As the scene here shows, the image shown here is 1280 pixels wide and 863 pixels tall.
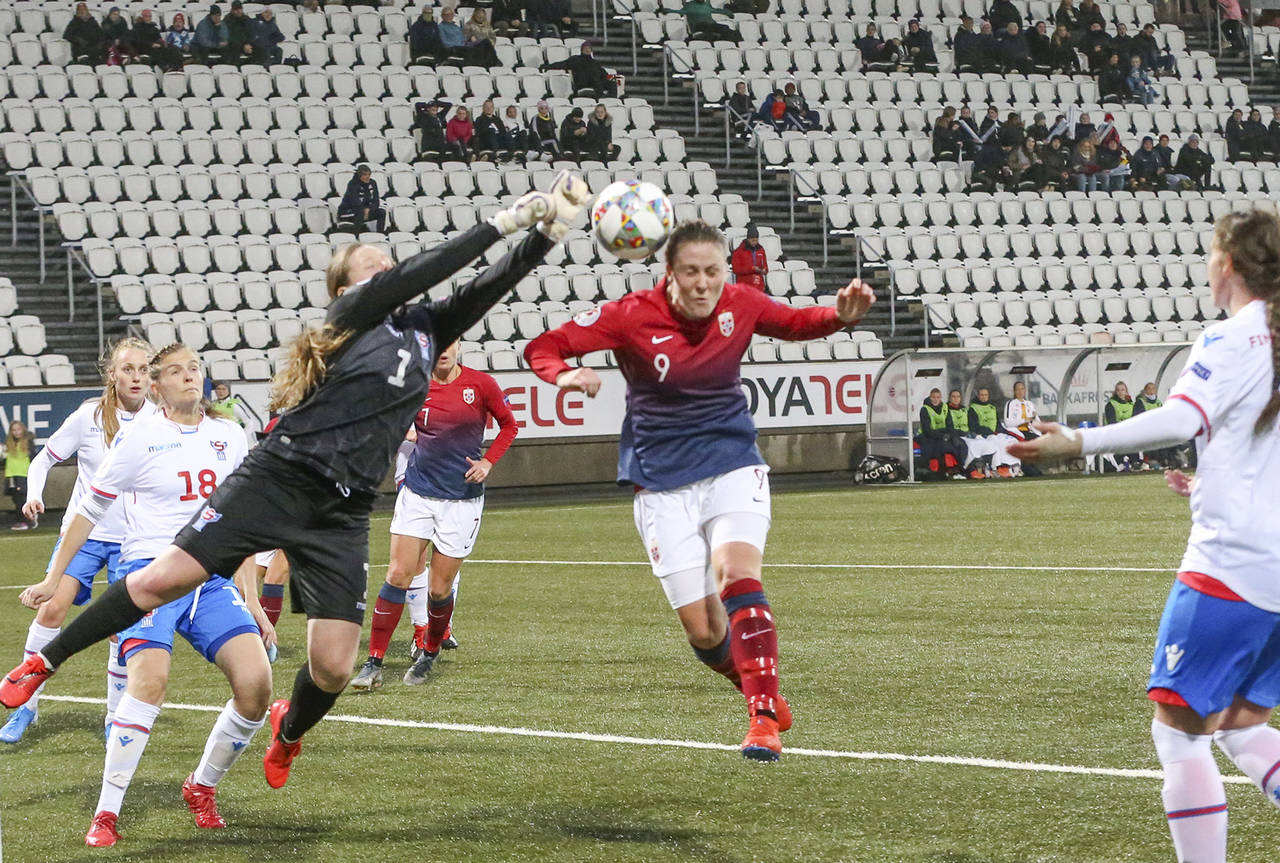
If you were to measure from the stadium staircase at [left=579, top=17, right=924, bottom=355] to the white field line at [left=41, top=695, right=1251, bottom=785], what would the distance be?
20216mm

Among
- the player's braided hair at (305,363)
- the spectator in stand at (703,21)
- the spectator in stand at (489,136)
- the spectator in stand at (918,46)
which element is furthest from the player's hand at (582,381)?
the spectator in stand at (918,46)

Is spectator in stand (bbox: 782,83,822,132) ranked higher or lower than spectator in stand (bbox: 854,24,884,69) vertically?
lower

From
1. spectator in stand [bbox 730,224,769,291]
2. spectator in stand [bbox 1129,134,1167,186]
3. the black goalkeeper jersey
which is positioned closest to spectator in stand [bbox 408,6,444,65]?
spectator in stand [bbox 730,224,769,291]

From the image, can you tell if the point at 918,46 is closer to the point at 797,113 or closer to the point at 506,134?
the point at 797,113

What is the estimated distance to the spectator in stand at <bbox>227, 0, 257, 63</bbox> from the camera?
1062 inches

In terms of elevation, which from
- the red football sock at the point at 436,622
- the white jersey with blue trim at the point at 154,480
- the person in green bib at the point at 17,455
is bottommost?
the person in green bib at the point at 17,455

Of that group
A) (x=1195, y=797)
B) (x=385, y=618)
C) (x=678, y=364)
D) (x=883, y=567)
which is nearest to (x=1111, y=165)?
(x=883, y=567)

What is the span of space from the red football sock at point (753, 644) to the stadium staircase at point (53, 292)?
1851 centimetres

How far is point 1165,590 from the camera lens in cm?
1175

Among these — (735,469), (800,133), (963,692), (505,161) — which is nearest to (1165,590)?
(963,692)

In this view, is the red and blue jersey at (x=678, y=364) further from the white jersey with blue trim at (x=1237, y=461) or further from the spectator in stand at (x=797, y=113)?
the spectator in stand at (x=797, y=113)

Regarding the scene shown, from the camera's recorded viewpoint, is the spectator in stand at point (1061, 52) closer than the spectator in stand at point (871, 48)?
No

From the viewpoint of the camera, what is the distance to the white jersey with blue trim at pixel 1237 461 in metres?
4.02

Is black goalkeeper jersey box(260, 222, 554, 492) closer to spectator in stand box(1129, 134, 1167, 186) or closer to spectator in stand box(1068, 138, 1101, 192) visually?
spectator in stand box(1068, 138, 1101, 192)
